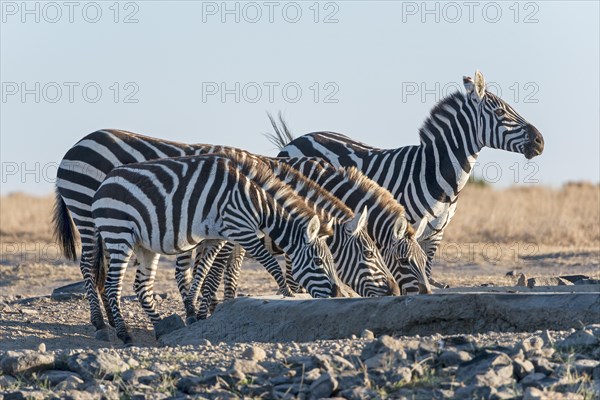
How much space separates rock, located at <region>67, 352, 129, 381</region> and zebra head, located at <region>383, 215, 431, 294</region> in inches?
165

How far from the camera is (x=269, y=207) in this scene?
10188 millimetres

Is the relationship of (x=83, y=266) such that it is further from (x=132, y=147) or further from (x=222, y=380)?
(x=222, y=380)

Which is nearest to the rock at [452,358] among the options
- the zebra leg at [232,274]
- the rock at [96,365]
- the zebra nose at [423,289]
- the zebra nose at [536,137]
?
the rock at [96,365]

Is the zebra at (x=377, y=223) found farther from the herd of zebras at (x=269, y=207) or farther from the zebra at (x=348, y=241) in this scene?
the zebra at (x=348, y=241)

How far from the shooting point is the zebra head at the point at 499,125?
1202cm

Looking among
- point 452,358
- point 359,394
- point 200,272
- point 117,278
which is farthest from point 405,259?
point 359,394

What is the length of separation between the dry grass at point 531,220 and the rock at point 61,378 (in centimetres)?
1424

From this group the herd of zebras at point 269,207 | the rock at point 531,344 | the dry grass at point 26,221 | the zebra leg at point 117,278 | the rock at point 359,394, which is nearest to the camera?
the rock at point 359,394

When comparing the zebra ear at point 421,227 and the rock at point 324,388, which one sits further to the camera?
the zebra ear at point 421,227

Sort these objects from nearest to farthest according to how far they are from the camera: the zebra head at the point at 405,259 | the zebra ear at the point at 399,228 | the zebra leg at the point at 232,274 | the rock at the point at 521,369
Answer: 1. the rock at the point at 521,369
2. the zebra head at the point at 405,259
3. the zebra ear at the point at 399,228
4. the zebra leg at the point at 232,274

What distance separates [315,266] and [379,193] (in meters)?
1.50

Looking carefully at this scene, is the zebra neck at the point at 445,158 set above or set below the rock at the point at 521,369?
above

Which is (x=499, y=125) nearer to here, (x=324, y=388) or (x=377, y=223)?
(x=377, y=223)

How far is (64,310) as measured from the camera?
11891mm
